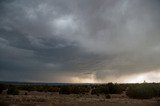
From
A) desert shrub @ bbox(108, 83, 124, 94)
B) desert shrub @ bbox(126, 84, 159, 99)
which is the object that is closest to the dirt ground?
desert shrub @ bbox(126, 84, 159, 99)

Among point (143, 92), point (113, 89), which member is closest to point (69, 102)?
point (143, 92)

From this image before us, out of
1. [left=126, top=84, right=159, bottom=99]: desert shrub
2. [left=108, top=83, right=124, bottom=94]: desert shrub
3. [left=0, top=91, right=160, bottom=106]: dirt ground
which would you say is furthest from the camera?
[left=108, top=83, right=124, bottom=94]: desert shrub

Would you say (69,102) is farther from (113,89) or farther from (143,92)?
(113,89)

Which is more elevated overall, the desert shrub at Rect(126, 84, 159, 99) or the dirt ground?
the desert shrub at Rect(126, 84, 159, 99)

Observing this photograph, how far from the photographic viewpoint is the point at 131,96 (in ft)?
242

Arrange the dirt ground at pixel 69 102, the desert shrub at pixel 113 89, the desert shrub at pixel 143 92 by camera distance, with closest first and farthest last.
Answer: the dirt ground at pixel 69 102 → the desert shrub at pixel 143 92 → the desert shrub at pixel 113 89

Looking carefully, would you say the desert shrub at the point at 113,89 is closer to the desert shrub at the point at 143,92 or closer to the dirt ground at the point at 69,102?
the desert shrub at the point at 143,92

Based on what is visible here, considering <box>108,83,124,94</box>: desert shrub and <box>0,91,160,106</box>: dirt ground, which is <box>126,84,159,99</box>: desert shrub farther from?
<box>108,83,124,94</box>: desert shrub

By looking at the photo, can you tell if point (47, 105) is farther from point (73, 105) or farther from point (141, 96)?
point (141, 96)

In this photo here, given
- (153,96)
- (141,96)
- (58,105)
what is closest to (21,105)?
(58,105)

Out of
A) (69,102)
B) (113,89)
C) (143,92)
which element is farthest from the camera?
(113,89)

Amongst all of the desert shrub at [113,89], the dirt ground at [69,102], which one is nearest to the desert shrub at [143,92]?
the dirt ground at [69,102]

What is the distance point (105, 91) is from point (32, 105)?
57962 mm

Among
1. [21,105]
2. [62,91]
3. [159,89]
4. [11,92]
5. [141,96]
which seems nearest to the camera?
[21,105]
